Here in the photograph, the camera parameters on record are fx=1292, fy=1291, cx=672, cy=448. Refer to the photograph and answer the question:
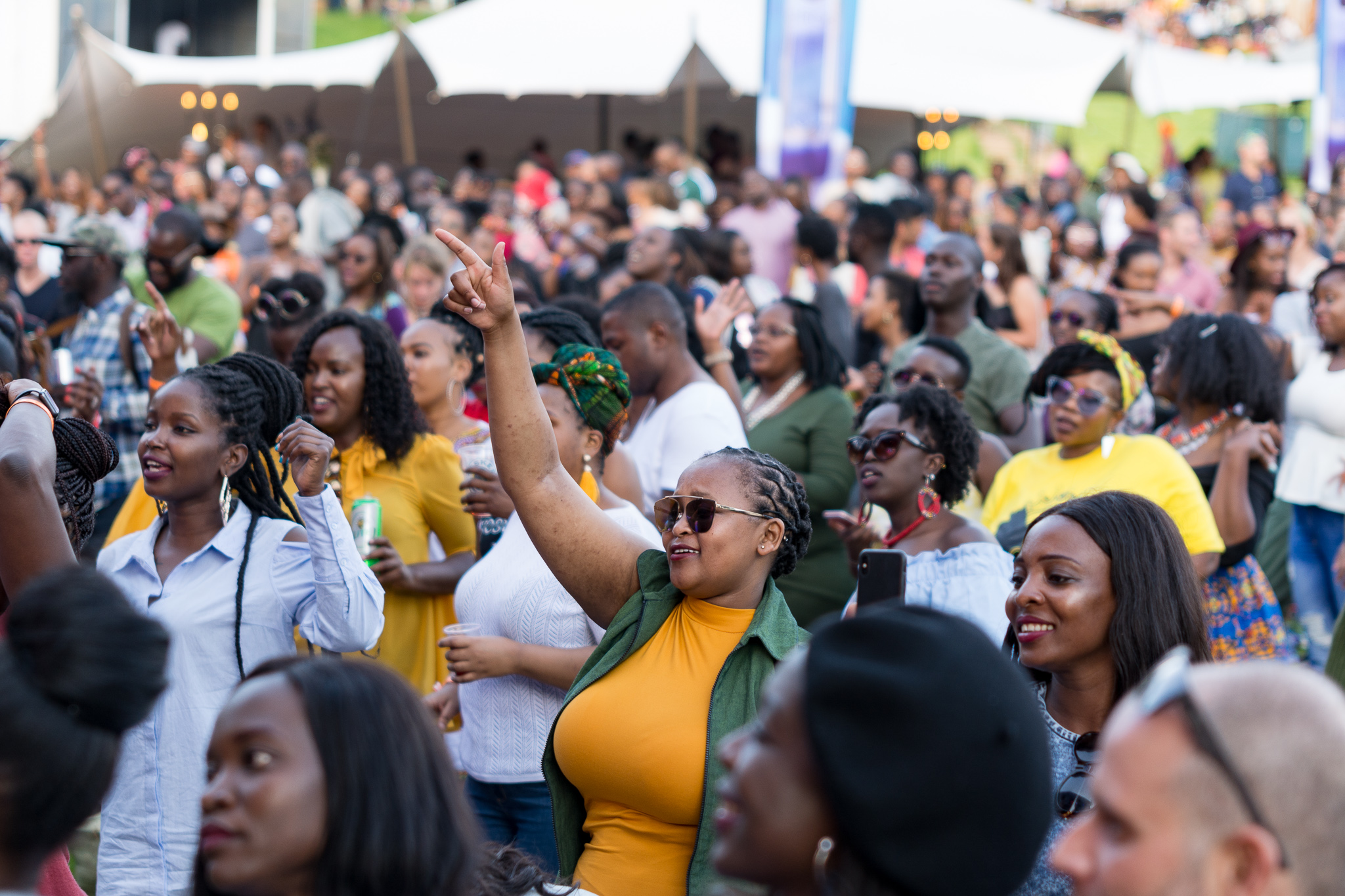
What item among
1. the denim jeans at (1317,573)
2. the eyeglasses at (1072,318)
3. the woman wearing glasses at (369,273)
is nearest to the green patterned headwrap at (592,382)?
the denim jeans at (1317,573)

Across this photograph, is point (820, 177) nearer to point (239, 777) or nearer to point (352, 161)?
point (352, 161)

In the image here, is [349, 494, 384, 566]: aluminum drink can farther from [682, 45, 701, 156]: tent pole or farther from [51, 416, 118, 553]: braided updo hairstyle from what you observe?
[682, 45, 701, 156]: tent pole

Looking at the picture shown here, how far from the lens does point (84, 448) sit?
3268mm

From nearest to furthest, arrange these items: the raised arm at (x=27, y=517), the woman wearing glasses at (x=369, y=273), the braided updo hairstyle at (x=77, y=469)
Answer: the raised arm at (x=27, y=517), the braided updo hairstyle at (x=77, y=469), the woman wearing glasses at (x=369, y=273)

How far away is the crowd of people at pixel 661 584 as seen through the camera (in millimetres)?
1630

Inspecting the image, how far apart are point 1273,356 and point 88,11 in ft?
75.9

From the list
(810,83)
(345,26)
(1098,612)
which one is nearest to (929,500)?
(1098,612)

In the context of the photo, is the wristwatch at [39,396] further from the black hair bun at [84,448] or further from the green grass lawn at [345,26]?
the green grass lawn at [345,26]

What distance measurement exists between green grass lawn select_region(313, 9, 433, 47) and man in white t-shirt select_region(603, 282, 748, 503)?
29.6m

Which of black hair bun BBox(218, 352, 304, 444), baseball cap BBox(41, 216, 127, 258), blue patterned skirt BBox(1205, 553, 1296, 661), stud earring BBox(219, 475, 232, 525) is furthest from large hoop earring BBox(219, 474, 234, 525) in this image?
baseball cap BBox(41, 216, 127, 258)

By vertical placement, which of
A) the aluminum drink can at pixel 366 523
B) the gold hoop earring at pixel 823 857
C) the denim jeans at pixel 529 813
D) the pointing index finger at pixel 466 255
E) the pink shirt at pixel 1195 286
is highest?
the pointing index finger at pixel 466 255

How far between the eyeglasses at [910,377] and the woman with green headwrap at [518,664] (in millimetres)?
2297

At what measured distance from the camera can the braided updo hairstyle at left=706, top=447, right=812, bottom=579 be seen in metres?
3.12

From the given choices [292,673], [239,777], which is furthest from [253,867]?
[292,673]
